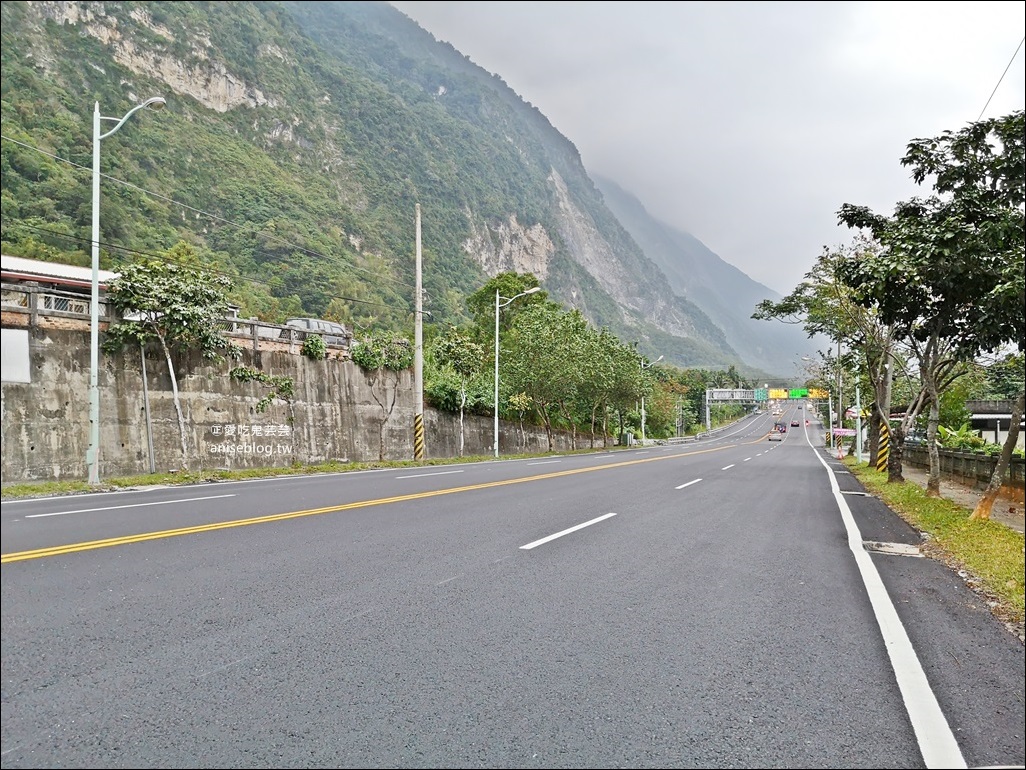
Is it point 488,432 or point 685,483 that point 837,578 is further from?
point 488,432

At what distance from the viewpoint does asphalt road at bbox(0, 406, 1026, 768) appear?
2555 millimetres

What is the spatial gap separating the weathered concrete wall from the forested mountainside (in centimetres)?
412

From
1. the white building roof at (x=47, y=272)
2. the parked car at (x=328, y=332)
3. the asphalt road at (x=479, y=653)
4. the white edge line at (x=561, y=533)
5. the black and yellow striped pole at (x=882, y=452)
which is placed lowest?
the black and yellow striped pole at (x=882, y=452)

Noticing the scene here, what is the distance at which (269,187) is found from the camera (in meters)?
69.7

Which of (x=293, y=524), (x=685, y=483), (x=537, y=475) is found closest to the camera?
(x=293, y=524)

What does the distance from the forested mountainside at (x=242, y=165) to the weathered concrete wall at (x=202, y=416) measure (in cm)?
412

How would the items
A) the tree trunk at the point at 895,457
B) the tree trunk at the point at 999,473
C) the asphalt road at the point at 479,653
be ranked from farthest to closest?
the tree trunk at the point at 895,457, the tree trunk at the point at 999,473, the asphalt road at the point at 479,653

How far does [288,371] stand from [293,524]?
16029 millimetres

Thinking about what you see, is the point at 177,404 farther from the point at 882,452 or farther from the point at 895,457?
the point at 882,452

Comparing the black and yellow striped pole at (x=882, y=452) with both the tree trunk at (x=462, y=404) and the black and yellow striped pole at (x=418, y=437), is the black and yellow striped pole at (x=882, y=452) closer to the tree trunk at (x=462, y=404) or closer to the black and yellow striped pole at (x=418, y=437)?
the tree trunk at (x=462, y=404)

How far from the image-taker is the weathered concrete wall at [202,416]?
317 inches

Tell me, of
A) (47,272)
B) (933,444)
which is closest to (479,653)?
(933,444)

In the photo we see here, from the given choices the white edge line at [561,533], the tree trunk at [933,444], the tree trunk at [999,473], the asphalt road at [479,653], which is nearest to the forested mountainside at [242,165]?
the asphalt road at [479,653]

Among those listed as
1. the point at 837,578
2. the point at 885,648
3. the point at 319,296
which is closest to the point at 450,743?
Answer: the point at 885,648
